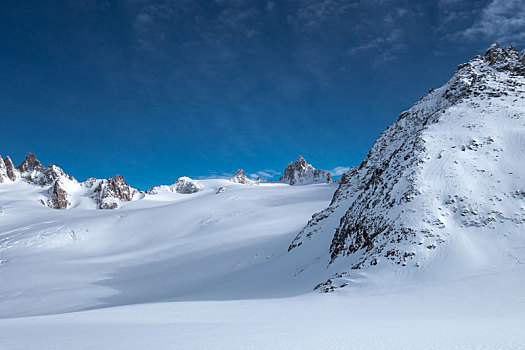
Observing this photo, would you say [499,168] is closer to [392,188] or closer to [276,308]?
[392,188]

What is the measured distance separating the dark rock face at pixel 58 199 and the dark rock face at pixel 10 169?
33.2 metres

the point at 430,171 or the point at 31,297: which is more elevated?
the point at 430,171

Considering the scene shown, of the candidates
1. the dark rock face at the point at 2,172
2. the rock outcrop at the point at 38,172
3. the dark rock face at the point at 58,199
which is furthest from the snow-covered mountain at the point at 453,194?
the dark rock face at the point at 2,172

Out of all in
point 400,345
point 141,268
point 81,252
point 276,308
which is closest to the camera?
point 400,345

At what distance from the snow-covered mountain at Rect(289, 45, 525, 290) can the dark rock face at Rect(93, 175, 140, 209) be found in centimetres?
10652

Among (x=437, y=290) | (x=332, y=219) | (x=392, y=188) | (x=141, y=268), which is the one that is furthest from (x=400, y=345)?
(x=141, y=268)

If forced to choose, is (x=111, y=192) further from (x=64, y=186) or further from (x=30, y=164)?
(x=30, y=164)

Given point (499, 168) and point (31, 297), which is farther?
point (31, 297)

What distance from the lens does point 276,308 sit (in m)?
14.8

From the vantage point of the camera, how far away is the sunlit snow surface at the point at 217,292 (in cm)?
822

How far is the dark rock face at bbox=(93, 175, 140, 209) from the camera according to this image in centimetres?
11893

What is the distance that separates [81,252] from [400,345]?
56.9m

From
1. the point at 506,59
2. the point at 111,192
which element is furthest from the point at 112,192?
the point at 506,59

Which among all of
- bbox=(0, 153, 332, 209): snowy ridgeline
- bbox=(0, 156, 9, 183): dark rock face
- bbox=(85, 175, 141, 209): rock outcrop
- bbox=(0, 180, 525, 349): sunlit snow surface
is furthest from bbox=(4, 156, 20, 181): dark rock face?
bbox=(0, 180, 525, 349): sunlit snow surface
